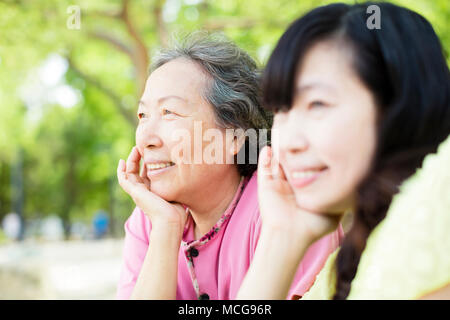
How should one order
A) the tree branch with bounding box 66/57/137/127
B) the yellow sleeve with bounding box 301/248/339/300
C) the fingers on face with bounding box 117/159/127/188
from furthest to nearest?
1. the tree branch with bounding box 66/57/137/127
2. the fingers on face with bounding box 117/159/127/188
3. the yellow sleeve with bounding box 301/248/339/300

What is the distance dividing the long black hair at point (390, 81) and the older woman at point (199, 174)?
0.72m

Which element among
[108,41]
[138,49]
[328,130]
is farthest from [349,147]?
[108,41]

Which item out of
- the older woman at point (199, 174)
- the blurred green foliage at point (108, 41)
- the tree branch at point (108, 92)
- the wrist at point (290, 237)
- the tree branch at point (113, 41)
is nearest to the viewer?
the wrist at point (290, 237)

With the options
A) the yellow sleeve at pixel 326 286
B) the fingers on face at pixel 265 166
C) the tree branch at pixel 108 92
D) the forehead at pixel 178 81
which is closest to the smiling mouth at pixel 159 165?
the forehead at pixel 178 81

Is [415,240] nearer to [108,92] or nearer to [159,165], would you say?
[159,165]

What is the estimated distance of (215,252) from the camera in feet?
7.15

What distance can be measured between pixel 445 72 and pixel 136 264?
1532mm

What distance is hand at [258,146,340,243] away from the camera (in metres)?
1.26

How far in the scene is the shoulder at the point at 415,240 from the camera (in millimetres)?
1026

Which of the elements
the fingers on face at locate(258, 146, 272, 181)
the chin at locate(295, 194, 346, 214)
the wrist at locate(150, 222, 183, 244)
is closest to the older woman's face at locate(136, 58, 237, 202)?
the wrist at locate(150, 222, 183, 244)

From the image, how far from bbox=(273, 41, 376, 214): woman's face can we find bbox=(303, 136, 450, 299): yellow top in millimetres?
123

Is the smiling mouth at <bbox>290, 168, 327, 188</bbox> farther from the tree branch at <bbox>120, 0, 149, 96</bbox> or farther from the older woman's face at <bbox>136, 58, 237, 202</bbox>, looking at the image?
the tree branch at <bbox>120, 0, 149, 96</bbox>

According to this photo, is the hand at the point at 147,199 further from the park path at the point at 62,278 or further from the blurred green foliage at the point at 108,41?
the park path at the point at 62,278
